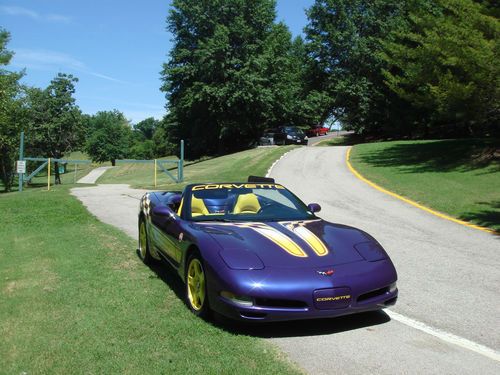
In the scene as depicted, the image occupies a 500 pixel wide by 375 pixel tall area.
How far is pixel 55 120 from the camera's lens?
54.8m

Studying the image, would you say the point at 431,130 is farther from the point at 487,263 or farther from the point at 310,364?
the point at 310,364

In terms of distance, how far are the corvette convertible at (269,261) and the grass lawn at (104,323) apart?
1.01ft

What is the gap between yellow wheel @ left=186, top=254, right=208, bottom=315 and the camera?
14.7 ft

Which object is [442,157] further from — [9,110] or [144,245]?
[9,110]

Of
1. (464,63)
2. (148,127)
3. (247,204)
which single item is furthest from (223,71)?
(148,127)

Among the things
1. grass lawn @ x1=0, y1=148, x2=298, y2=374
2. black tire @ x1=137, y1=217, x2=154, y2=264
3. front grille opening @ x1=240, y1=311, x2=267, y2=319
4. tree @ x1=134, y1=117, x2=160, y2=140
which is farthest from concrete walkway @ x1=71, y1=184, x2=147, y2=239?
tree @ x1=134, y1=117, x2=160, y2=140

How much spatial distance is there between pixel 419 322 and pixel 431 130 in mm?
43419

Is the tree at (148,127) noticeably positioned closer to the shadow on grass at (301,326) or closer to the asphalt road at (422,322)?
the asphalt road at (422,322)

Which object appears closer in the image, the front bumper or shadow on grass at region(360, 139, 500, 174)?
the front bumper

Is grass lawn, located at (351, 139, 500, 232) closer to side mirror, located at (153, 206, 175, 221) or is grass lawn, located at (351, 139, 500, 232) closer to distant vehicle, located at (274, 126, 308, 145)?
side mirror, located at (153, 206, 175, 221)

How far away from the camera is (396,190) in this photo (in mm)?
16562

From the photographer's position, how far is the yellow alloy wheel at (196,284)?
4551 millimetres

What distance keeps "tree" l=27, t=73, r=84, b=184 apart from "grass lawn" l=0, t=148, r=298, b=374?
50.1 metres

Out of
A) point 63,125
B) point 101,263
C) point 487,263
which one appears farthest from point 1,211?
point 63,125
